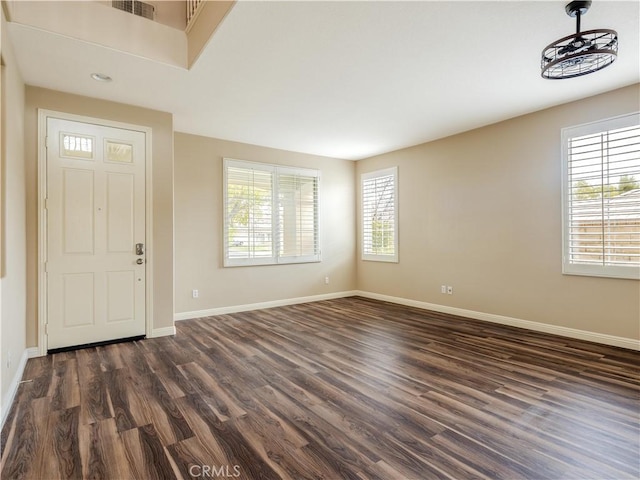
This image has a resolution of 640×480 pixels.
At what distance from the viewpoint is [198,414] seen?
91.2 inches

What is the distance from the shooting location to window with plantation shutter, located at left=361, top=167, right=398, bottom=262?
6255 mm

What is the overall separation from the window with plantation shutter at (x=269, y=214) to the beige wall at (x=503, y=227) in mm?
1700

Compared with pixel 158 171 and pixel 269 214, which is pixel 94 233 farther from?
pixel 269 214

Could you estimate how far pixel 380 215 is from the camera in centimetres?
654

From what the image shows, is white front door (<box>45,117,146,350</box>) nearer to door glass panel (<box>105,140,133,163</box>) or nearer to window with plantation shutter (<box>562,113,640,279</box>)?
door glass panel (<box>105,140,133,163</box>)

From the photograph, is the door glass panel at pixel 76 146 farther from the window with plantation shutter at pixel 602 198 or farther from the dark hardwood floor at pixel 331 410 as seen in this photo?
the window with plantation shutter at pixel 602 198

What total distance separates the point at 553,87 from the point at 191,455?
15.1 feet

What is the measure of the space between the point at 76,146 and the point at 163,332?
2364 mm

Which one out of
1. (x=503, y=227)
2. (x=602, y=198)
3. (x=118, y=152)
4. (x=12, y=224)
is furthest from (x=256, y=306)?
(x=602, y=198)

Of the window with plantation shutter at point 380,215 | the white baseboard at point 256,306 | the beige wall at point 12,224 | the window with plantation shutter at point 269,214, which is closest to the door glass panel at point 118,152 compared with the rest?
the beige wall at point 12,224

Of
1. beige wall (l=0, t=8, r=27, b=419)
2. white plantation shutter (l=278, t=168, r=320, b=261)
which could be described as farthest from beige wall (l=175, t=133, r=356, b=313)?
beige wall (l=0, t=8, r=27, b=419)

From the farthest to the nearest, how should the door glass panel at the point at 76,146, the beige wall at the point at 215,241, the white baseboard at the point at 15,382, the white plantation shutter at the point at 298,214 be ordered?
the white plantation shutter at the point at 298,214 < the beige wall at the point at 215,241 < the door glass panel at the point at 76,146 < the white baseboard at the point at 15,382

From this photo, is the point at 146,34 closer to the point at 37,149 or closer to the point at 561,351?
the point at 37,149

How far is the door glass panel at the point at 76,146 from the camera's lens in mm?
3652
